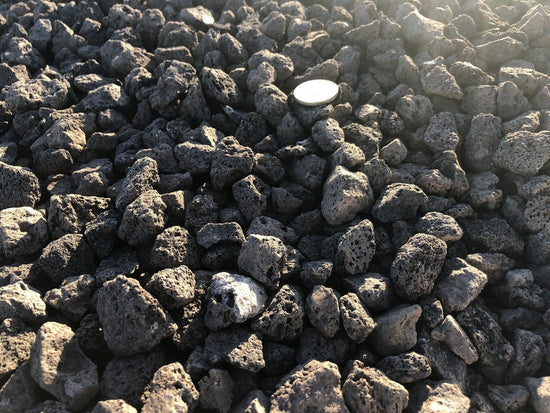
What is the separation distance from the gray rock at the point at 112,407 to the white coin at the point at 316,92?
2.54 m

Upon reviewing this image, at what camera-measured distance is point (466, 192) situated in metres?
3.44

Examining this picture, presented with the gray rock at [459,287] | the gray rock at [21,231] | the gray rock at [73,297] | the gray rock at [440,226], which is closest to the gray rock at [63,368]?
the gray rock at [73,297]

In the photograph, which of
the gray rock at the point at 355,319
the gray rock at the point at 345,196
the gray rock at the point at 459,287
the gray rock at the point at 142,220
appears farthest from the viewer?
the gray rock at the point at 345,196

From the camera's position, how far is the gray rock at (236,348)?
260cm

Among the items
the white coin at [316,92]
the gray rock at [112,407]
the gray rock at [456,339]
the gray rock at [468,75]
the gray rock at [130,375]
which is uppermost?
the gray rock at [468,75]

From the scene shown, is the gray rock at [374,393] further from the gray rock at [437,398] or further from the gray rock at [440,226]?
the gray rock at [440,226]

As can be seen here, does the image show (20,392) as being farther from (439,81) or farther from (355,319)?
(439,81)

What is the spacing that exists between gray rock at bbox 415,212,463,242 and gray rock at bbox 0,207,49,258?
2.66 metres

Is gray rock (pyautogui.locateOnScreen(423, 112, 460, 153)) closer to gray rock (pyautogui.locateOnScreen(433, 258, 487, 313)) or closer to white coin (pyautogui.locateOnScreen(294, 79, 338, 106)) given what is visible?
white coin (pyautogui.locateOnScreen(294, 79, 338, 106))

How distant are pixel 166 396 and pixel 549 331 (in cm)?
233

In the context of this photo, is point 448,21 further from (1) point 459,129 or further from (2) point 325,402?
(2) point 325,402

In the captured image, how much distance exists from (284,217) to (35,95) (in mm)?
2721

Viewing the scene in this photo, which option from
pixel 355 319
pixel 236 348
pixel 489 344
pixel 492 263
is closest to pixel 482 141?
pixel 492 263

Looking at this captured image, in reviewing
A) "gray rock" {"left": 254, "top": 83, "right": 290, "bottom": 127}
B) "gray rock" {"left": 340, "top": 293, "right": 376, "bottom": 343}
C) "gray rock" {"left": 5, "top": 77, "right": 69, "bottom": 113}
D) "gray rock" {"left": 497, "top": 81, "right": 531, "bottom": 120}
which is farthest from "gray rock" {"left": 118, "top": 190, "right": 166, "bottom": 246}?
"gray rock" {"left": 497, "top": 81, "right": 531, "bottom": 120}
